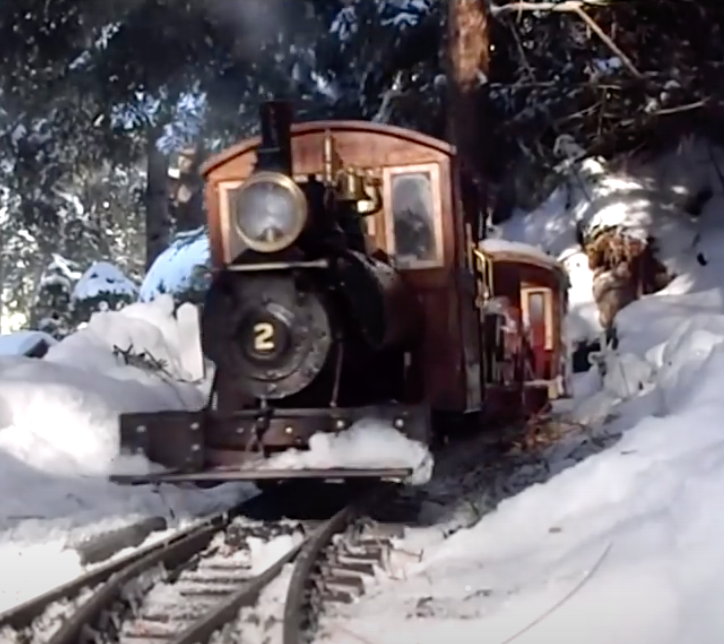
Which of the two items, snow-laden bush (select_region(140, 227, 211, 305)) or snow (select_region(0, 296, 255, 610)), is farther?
snow-laden bush (select_region(140, 227, 211, 305))

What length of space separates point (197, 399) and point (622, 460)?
593cm

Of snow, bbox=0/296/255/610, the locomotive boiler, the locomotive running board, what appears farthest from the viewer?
the locomotive boiler

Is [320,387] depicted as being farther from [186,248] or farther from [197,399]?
[186,248]

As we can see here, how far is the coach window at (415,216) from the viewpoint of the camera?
813cm

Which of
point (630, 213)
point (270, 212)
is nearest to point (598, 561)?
point (270, 212)

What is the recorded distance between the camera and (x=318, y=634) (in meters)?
4.94

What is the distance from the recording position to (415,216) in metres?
8.18

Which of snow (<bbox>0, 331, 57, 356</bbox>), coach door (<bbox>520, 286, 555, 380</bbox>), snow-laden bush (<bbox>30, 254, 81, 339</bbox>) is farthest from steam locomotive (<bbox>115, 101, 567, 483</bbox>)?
snow-laden bush (<bbox>30, 254, 81, 339</bbox>)

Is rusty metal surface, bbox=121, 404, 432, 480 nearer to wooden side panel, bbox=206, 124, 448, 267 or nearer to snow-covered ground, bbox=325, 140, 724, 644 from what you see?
snow-covered ground, bbox=325, 140, 724, 644

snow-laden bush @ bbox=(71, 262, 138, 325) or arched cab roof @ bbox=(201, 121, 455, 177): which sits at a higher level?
arched cab roof @ bbox=(201, 121, 455, 177)

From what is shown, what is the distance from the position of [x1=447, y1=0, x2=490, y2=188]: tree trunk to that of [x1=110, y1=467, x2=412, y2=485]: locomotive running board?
877 cm

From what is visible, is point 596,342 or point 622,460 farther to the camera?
point 596,342

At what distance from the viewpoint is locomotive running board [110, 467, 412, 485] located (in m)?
6.48

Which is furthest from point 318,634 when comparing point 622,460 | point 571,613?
point 622,460
